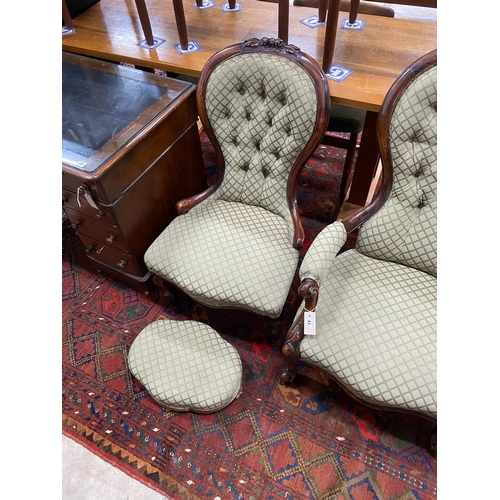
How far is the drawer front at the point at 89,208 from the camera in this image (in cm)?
142

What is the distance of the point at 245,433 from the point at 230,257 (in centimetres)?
70

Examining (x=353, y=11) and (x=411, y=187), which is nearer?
(x=411, y=187)

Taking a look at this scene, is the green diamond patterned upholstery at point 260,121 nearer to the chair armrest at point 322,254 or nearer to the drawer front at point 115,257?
the chair armrest at point 322,254

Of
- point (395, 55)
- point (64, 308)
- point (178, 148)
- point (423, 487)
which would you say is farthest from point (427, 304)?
point (64, 308)

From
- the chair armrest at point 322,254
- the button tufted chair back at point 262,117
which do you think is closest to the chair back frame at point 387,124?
the chair armrest at point 322,254

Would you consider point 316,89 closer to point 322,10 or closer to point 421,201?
point 421,201

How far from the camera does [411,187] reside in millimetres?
1295

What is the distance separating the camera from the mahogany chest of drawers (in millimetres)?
1358

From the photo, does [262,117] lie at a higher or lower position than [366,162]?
higher

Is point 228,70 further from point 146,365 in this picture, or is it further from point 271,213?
point 146,365

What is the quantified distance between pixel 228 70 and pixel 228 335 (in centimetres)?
113

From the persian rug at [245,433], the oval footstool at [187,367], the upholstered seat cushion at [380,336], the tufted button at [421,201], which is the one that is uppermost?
the tufted button at [421,201]

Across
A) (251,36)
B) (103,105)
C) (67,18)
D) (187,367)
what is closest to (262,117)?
(251,36)

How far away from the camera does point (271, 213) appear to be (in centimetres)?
162
